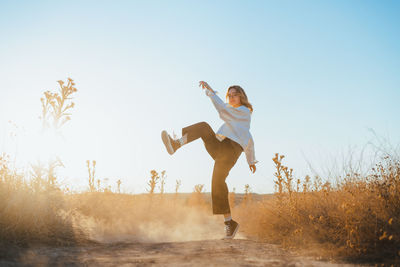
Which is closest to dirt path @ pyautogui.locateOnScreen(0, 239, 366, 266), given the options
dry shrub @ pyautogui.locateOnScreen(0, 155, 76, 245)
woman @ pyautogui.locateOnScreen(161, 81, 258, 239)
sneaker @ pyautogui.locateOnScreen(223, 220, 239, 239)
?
dry shrub @ pyautogui.locateOnScreen(0, 155, 76, 245)

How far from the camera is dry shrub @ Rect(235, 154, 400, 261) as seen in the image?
278 centimetres

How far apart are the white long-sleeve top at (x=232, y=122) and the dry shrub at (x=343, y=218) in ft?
2.51

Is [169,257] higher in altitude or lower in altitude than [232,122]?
lower

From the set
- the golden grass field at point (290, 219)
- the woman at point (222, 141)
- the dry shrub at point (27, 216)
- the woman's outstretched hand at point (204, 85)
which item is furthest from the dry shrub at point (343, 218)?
the dry shrub at point (27, 216)

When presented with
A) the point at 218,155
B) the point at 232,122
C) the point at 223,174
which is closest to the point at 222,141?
the point at 218,155

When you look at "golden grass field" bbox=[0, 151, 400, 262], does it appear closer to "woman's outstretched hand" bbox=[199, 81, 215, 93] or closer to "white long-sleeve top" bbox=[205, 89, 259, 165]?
"white long-sleeve top" bbox=[205, 89, 259, 165]

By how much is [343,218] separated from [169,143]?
8.96 feet

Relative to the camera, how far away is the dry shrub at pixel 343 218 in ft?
9.11

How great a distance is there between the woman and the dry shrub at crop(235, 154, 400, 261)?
74 centimetres

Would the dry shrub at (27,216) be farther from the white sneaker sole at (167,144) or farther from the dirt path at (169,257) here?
the white sneaker sole at (167,144)

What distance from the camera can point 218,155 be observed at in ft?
15.4

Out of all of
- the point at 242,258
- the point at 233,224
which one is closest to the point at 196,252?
the point at 242,258

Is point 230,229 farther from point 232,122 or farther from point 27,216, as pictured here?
point 27,216

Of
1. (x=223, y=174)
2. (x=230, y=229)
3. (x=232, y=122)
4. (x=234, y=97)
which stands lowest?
(x=230, y=229)
